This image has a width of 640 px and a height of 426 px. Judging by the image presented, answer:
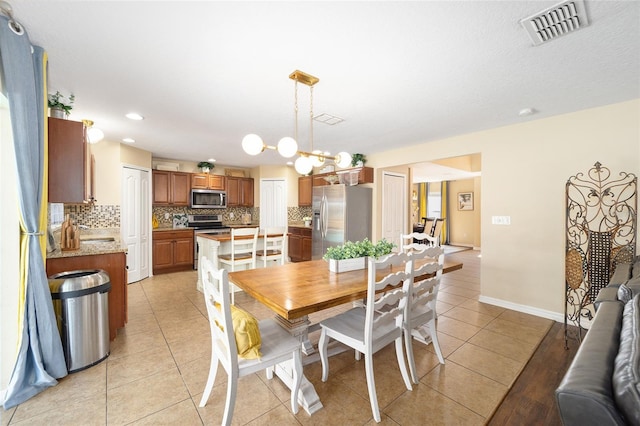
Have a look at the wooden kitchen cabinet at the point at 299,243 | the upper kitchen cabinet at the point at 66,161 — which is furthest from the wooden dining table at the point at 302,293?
the wooden kitchen cabinet at the point at 299,243

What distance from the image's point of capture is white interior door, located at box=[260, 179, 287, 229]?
6.55 meters

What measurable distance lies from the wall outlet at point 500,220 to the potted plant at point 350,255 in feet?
6.78

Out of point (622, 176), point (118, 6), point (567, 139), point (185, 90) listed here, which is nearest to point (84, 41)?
point (118, 6)

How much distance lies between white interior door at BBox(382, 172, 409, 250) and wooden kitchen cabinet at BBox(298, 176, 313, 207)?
180 cm

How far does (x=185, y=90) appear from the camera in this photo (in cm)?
247

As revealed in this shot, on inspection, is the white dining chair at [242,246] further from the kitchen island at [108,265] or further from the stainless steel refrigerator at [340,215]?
the stainless steel refrigerator at [340,215]

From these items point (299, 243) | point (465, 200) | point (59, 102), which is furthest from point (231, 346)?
point (465, 200)

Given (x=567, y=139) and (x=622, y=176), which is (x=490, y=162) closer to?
(x=567, y=139)

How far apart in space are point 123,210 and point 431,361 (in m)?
4.91

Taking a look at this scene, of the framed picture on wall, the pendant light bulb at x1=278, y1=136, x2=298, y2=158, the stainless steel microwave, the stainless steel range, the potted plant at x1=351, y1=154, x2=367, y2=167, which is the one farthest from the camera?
the framed picture on wall

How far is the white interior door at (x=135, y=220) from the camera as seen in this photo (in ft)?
14.7

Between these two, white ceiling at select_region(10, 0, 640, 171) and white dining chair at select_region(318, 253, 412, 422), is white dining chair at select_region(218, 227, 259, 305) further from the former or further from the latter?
white dining chair at select_region(318, 253, 412, 422)

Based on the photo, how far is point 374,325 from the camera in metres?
1.69

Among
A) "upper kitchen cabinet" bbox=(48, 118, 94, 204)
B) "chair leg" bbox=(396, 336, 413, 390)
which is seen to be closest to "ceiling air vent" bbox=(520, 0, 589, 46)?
"chair leg" bbox=(396, 336, 413, 390)
